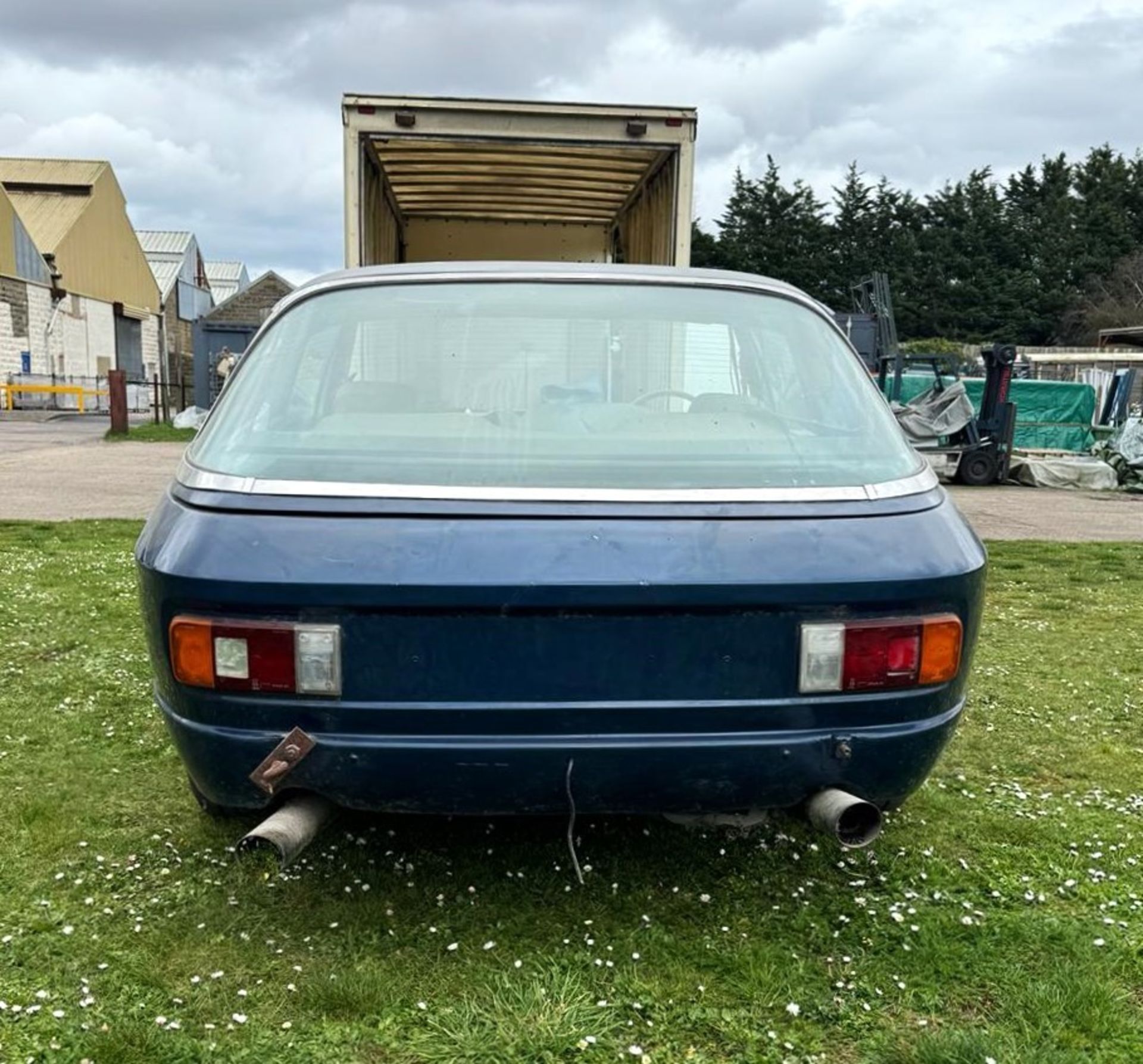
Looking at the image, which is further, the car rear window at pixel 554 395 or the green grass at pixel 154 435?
the green grass at pixel 154 435

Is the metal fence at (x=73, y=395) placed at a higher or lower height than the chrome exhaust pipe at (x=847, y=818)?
lower

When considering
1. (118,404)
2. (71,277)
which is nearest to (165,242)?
(71,277)

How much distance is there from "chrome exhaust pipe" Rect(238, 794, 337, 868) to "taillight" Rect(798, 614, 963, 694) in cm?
108

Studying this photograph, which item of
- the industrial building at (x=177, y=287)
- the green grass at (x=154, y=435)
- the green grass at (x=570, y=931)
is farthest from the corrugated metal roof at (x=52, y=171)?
the green grass at (x=570, y=931)

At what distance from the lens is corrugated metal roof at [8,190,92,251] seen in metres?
38.4

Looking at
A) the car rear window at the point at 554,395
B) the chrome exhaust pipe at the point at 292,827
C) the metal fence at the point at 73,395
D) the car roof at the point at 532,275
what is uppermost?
the car roof at the point at 532,275

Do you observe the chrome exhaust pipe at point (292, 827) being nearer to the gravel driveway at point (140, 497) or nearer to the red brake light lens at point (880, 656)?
the red brake light lens at point (880, 656)

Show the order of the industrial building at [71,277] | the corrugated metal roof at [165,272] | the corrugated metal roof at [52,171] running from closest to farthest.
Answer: the industrial building at [71,277] → the corrugated metal roof at [52,171] → the corrugated metal roof at [165,272]

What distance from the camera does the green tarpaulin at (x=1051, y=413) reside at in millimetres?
Result: 18047

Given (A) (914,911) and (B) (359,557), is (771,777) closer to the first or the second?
(A) (914,911)

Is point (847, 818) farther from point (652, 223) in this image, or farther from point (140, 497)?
point (140, 497)

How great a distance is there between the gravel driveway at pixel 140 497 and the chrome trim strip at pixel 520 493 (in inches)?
231

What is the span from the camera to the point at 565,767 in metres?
2.08

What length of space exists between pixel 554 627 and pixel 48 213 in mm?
45544
